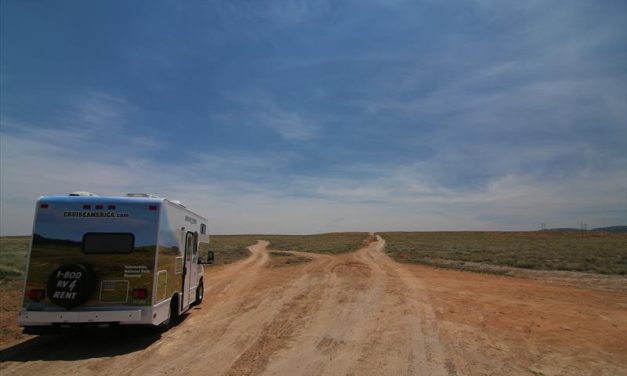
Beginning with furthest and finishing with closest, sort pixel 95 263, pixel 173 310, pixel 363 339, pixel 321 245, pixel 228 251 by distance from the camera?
pixel 321 245, pixel 228 251, pixel 173 310, pixel 363 339, pixel 95 263

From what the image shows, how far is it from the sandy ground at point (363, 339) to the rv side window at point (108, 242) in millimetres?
1993

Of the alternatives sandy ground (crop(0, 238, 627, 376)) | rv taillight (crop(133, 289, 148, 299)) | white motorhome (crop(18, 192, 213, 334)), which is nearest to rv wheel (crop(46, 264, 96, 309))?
white motorhome (crop(18, 192, 213, 334))

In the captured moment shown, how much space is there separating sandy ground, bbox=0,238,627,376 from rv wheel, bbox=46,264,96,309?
1.04 m

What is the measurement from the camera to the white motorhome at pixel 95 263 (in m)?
8.45

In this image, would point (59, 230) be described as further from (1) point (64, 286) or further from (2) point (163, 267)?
(2) point (163, 267)

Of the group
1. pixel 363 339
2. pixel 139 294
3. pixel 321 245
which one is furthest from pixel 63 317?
pixel 321 245

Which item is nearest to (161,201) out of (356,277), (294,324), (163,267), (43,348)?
(163,267)

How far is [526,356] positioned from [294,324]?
551cm

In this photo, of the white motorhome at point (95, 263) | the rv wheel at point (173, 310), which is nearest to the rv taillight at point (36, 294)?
the white motorhome at point (95, 263)

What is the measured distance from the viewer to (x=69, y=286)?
849 centimetres

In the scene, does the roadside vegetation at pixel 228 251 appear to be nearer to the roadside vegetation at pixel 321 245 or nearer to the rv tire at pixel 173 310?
the roadside vegetation at pixel 321 245

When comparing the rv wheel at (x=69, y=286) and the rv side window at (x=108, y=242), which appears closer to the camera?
the rv wheel at (x=69, y=286)

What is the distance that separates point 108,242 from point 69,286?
108 cm

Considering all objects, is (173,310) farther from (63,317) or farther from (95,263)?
(63,317)
